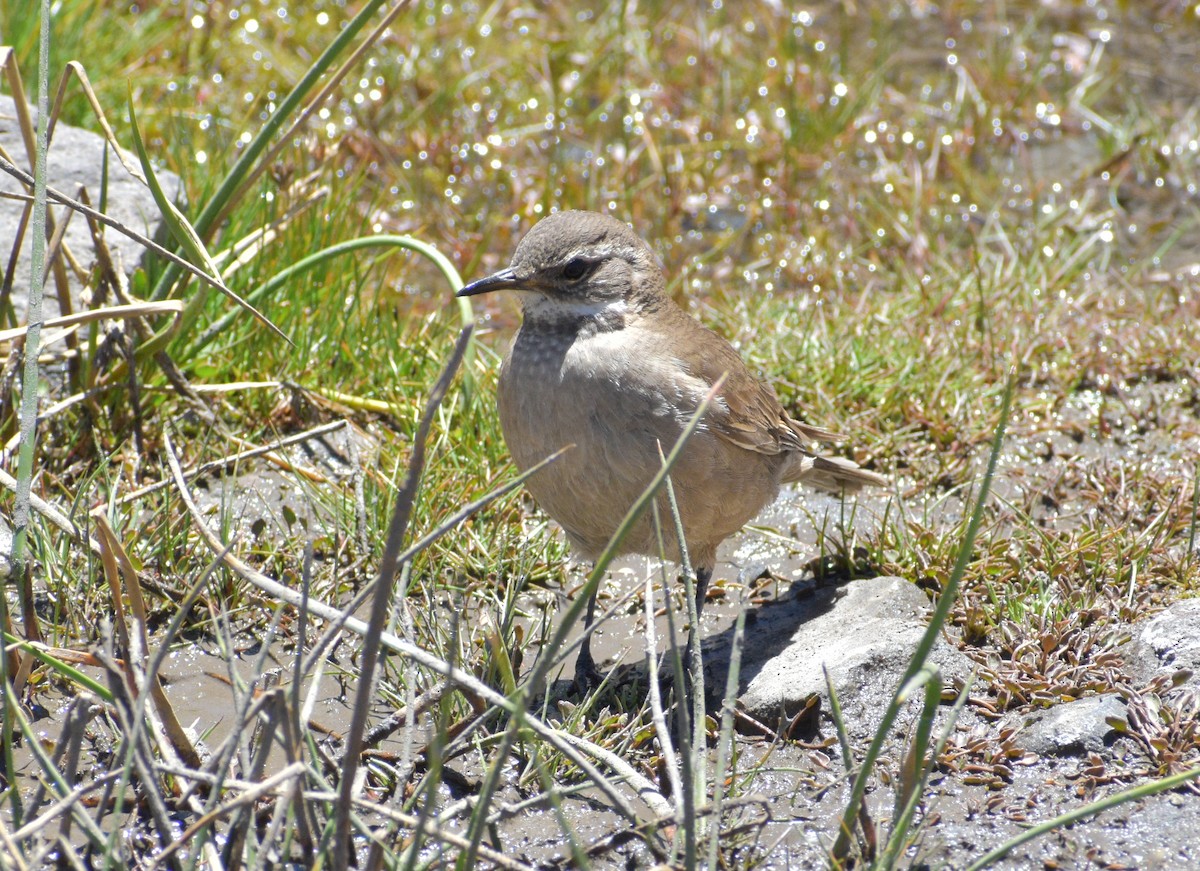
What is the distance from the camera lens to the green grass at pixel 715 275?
455cm

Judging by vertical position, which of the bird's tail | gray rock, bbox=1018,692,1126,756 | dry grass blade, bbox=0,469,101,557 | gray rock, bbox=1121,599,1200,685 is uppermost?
A: dry grass blade, bbox=0,469,101,557

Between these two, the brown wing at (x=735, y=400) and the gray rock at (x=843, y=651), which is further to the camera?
the brown wing at (x=735, y=400)

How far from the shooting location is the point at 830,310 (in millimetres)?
6492

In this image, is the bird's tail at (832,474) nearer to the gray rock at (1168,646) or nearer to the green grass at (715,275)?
the green grass at (715,275)

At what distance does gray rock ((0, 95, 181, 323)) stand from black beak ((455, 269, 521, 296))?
1.69 m

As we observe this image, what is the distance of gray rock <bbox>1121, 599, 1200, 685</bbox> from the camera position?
389 centimetres

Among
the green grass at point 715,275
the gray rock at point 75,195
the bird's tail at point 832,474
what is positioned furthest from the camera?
the gray rock at point 75,195

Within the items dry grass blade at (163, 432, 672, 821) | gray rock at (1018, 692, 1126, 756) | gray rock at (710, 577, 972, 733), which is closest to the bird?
gray rock at (710, 577, 972, 733)

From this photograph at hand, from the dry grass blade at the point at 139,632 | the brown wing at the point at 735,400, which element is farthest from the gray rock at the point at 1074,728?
the dry grass blade at the point at 139,632

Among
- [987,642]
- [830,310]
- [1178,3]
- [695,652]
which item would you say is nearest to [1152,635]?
[987,642]

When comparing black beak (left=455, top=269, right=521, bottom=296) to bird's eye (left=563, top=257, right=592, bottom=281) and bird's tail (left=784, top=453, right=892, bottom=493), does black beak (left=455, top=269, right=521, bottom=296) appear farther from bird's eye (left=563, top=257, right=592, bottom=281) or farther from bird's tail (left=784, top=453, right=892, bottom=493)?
bird's tail (left=784, top=453, right=892, bottom=493)

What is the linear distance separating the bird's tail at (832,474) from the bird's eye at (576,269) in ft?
3.74

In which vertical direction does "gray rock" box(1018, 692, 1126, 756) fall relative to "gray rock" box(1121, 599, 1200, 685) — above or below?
below

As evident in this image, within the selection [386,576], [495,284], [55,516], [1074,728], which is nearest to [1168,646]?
[1074,728]
